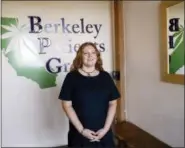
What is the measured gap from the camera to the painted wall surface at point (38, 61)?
2736 mm

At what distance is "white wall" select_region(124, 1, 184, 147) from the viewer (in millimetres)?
2283

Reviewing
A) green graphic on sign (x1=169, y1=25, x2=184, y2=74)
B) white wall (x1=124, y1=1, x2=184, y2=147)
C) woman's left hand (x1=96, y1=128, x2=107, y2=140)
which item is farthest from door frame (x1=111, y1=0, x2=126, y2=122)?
woman's left hand (x1=96, y1=128, x2=107, y2=140)

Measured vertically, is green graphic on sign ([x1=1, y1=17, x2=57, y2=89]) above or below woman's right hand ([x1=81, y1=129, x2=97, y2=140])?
above

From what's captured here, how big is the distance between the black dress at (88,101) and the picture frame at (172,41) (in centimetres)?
82

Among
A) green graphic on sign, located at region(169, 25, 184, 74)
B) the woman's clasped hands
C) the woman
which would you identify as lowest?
the woman's clasped hands

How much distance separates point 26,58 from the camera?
277 centimetres

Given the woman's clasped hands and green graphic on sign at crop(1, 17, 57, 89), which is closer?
the woman's clasped hands

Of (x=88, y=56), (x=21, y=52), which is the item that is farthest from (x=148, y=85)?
(x=21, y=52)

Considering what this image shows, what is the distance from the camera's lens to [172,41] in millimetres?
2273

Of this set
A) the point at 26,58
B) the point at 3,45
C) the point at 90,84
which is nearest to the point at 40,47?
the point at 26,58

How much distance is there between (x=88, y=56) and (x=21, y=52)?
129 centimetres

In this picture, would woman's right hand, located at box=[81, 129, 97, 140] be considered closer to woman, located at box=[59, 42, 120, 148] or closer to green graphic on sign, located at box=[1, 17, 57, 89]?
woman, located at box=[59, 42, 120, 148]

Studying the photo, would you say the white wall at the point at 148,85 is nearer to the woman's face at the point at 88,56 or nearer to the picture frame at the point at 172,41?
the picture frame at the point at 172,41

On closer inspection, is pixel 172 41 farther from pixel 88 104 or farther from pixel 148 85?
pixel 88 104
